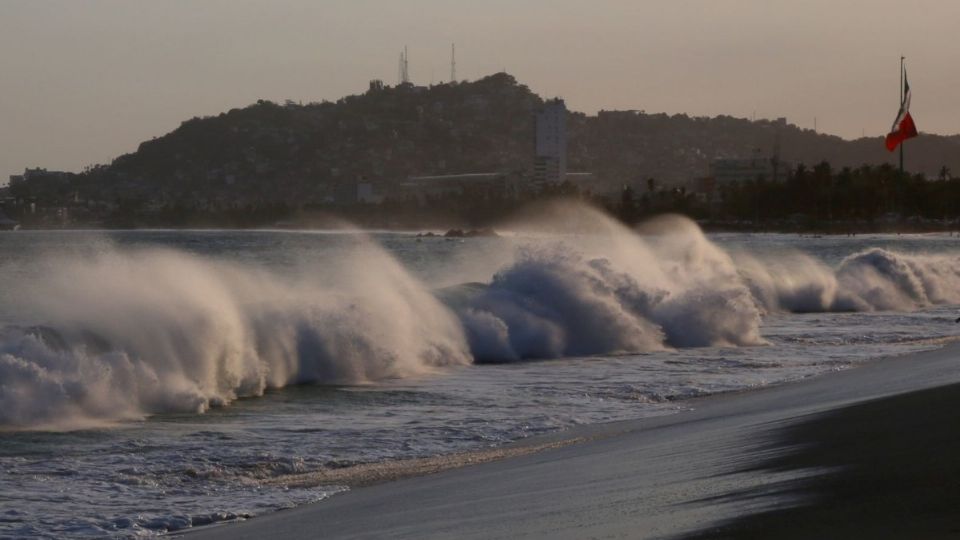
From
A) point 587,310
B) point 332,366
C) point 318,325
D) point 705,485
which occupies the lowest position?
point 332,366

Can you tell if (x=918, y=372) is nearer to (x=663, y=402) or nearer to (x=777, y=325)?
(x=663, y=402)

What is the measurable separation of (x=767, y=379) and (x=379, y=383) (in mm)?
5103

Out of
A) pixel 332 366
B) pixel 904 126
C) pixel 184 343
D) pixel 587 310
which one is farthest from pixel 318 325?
pixel 904 126

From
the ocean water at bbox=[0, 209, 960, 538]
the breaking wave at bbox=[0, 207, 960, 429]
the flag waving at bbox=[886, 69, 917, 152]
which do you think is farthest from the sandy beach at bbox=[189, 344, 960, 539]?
the flag waving at bbox=[886, 69, 917, 152]

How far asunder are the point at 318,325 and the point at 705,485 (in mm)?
12929

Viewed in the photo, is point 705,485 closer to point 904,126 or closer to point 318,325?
point 318,325

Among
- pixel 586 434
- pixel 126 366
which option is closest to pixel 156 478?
pixel 586 434

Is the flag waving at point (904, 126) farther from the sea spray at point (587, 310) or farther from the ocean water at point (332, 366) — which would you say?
the sea spray at point (587, 310)

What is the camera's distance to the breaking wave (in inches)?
637

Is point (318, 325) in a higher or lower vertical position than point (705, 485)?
lower

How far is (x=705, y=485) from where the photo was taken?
9016 millimetres

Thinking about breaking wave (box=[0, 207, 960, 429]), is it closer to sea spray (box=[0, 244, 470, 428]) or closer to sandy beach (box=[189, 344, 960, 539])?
sea spray (box=[0, 244, 470, 428])

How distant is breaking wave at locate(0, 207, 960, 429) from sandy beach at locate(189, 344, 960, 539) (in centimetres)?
534

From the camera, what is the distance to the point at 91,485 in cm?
1125
